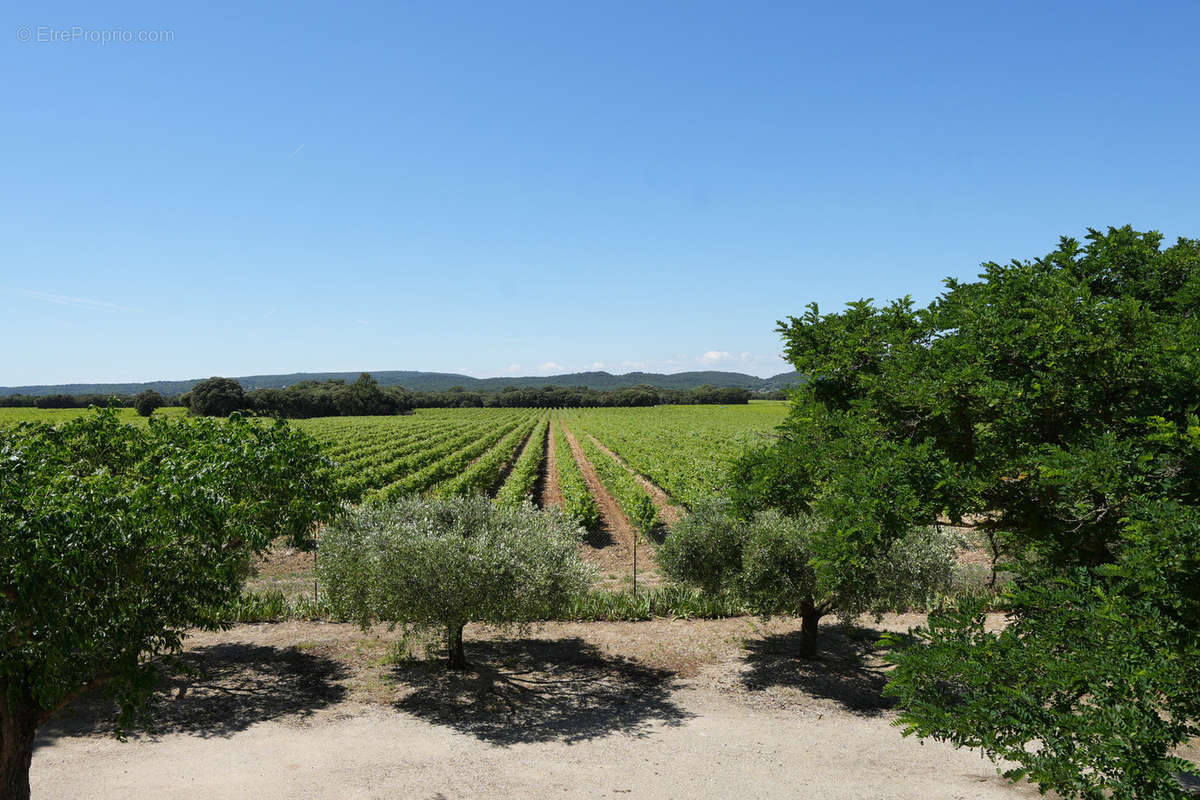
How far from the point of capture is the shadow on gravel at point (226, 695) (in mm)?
12938

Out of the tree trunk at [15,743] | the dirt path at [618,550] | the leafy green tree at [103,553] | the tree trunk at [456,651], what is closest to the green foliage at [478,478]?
the dirt path at [618,550]

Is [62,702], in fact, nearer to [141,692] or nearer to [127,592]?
[141,692]

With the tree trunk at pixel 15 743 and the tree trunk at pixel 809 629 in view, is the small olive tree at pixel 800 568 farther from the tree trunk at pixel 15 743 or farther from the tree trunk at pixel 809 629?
the tree trunk at pixel 15 743

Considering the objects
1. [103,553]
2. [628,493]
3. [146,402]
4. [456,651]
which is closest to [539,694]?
[456,651]

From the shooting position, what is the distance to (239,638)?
18109 mm

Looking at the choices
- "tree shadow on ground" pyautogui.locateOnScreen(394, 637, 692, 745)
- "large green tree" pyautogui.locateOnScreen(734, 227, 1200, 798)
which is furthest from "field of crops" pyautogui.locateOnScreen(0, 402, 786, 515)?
"large green tree" pyautogui.locateOnScreen(734, 227, 1200, 798)

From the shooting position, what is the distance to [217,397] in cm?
12800

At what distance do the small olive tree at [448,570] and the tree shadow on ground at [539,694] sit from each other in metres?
1.11

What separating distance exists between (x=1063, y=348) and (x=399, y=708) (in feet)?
46.4

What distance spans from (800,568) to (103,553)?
548 inches

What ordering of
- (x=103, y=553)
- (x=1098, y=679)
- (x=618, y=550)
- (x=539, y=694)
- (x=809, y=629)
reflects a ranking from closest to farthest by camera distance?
(x=1098, y=679)
(x=103, y=553)
(x=539, y=694)
(x=809, y=629)
(x=618, y=550)

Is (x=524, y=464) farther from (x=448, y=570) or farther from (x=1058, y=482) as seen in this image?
(x=1058, y=482)

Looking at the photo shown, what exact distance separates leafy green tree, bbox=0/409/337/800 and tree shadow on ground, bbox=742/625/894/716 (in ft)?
39.5

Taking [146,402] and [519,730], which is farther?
[146,402]
